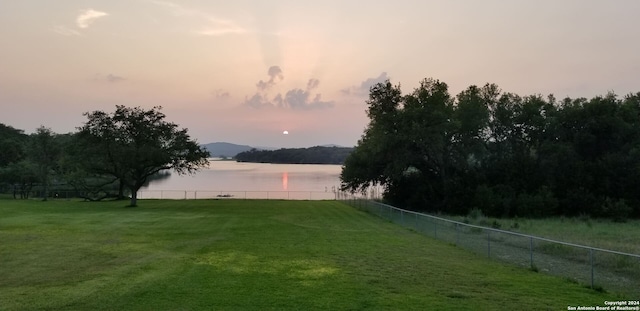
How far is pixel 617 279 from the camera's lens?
12492 mm

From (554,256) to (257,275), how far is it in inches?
441

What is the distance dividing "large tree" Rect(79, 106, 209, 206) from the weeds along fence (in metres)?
26.3

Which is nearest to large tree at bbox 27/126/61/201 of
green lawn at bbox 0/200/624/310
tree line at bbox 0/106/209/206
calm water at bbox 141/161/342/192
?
tree line at bbox 0/106/209/206

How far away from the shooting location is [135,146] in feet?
138

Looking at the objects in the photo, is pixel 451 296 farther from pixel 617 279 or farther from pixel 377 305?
pixel 617 279

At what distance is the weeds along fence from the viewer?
1194 cm

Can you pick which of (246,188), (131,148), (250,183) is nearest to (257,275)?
(131,148)

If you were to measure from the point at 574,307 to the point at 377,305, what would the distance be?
13.2 feet

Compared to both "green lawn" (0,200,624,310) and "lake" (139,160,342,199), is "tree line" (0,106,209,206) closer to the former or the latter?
"lake" (139,160,342,199)

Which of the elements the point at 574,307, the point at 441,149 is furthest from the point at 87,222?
the point at 441,149

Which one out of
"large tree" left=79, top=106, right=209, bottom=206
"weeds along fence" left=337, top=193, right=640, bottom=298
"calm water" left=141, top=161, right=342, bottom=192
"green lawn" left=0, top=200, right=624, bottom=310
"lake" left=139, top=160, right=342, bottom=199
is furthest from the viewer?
"calm water" left=141, top=161, right=342, bottom=192

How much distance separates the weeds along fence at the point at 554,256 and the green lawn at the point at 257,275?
0.88 meters

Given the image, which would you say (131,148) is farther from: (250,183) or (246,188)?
(250,183)

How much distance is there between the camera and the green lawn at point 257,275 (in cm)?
936
